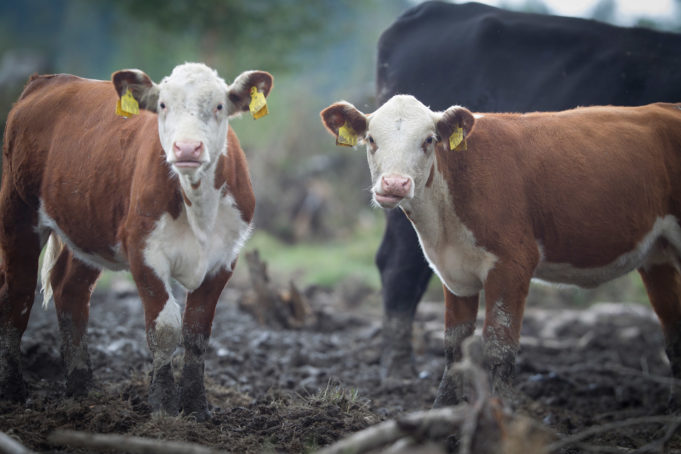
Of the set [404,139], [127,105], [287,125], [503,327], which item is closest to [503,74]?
[404,139]

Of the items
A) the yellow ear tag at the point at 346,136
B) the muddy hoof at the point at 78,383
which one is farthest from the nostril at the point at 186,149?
the muddy hoof at the point at 78,383

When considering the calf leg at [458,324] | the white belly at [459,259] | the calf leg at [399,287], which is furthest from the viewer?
the calf leg at [399,287]

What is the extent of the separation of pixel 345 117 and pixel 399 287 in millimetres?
2354

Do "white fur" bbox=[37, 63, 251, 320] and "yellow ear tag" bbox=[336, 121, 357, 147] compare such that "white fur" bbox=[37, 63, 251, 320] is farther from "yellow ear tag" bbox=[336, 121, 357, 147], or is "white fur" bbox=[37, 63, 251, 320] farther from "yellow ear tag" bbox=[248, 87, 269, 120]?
"yellow ear tag" bbox=[336, 121, 357, 147]

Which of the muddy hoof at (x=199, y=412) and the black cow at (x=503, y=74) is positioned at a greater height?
the black cow at (x=503, y=74)

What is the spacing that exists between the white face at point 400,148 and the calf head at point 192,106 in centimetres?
83

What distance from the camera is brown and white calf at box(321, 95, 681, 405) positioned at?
457 centimetres

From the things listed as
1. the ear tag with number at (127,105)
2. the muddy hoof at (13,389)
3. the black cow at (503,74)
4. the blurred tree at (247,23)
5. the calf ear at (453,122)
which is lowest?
the muddy hoof at (13,389)

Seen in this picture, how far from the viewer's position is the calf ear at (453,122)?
4562 millimetres

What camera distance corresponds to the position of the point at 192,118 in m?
4.37

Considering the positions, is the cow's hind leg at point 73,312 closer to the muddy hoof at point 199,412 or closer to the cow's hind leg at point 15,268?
the cow's hind leg at point 15,268

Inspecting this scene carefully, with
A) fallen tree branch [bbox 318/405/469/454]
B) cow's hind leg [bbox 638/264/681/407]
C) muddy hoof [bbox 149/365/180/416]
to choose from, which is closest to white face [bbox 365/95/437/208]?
fallen tree branch [bbox 318/405/469/454]

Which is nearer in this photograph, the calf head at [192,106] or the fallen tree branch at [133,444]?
the fallen tree branch at [133,444]

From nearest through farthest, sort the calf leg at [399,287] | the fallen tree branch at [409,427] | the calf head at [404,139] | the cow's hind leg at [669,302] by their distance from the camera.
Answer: the fallen tree branch at [409,427], the calf head at [404,139], the cow's hind leg at [669,302], the calf leg at [399,287]
